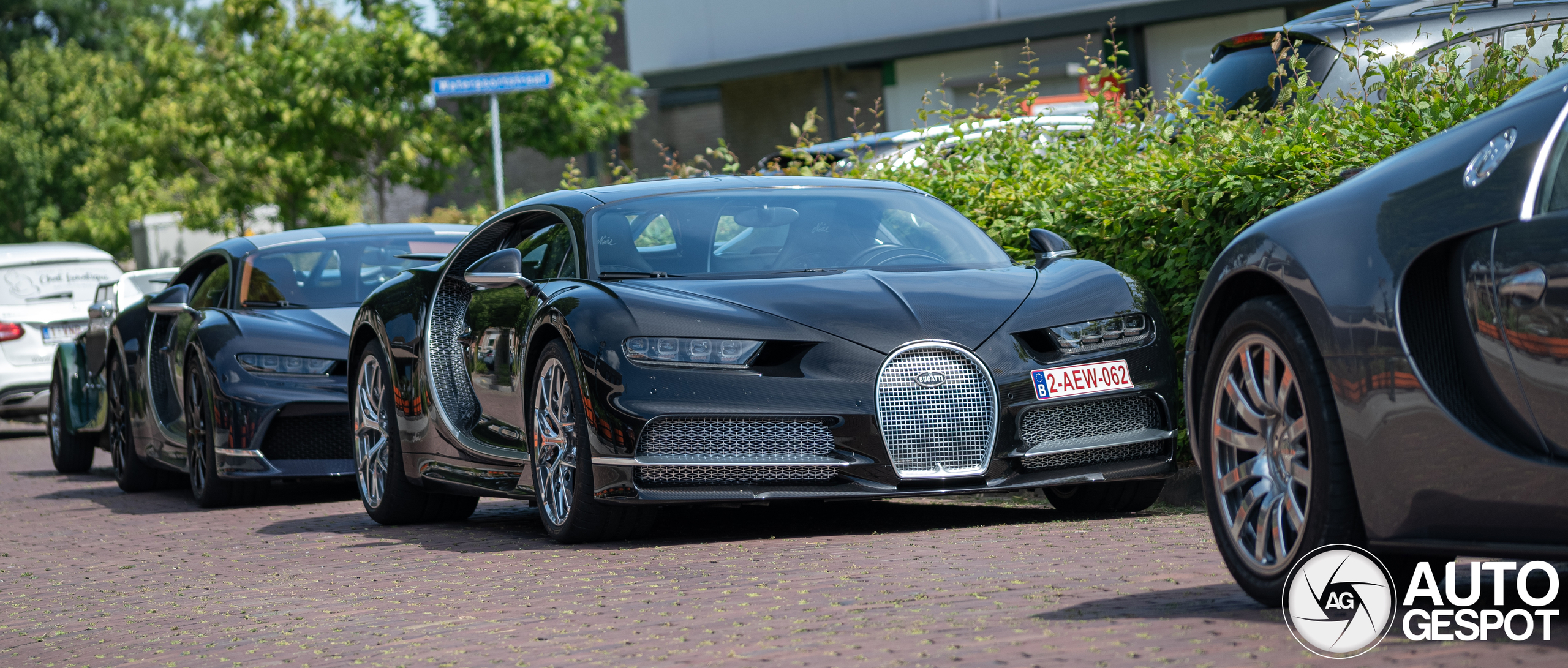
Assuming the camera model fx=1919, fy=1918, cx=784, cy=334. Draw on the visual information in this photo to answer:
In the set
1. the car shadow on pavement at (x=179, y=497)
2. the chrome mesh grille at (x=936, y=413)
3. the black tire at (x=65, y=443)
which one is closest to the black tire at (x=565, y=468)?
the chrome mesh grille at (x=936, y=413)

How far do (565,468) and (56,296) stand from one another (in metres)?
13.2

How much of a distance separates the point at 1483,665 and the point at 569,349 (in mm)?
3598

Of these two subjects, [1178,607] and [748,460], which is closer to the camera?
[1178,607]

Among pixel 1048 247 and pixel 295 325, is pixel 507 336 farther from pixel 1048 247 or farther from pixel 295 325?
pixel 295 325

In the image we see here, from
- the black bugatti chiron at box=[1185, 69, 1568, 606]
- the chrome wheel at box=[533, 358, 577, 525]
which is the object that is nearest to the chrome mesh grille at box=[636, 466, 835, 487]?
the chrome wheel at box=[533, 358, 577, 525]

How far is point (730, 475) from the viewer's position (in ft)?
20.6

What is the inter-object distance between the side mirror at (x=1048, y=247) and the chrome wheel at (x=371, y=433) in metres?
2.92

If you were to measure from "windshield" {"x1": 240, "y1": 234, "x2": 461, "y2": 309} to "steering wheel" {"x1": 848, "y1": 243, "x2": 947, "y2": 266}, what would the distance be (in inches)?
153

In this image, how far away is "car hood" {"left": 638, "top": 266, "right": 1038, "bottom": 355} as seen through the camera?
632cm

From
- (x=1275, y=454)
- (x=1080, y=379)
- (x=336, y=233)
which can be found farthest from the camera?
(x=336, y=233)

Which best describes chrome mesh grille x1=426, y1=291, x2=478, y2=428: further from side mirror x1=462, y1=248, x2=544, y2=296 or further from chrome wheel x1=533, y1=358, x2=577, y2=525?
chrome wheel x1=533, y1=358, x2=577, y2=525

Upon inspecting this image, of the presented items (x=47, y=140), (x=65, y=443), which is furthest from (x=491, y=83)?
(x=47, y=140)

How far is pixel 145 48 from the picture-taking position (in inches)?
1547

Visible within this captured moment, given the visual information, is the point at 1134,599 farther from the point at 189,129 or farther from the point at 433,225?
the point at 189,129
